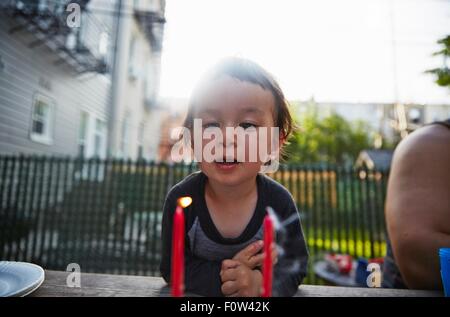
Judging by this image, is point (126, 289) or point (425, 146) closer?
point (126, 289)

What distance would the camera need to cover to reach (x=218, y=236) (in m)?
0.50

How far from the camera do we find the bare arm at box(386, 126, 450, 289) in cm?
62

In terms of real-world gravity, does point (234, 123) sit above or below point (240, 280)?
above

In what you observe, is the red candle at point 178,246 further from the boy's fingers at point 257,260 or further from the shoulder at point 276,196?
the shoulder at point 276,196

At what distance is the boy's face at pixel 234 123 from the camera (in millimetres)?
424

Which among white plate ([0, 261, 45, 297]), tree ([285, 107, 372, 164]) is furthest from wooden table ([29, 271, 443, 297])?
tree ([285, 107, 372, 164])

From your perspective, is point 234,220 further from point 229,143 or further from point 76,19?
point 76,19

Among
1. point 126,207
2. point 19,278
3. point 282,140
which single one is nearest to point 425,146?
point 282,140

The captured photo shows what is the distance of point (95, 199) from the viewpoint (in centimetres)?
355

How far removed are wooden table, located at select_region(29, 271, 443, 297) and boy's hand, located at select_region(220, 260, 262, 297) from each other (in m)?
0.10

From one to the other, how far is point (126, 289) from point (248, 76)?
381 millimetres

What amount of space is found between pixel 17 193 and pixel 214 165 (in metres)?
3.61

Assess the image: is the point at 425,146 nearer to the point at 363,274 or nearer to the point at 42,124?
the point at 363,274

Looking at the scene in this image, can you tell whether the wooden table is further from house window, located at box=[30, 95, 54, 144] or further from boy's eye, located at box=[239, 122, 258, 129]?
house window, located at box=[30, 95, 54, 144]
